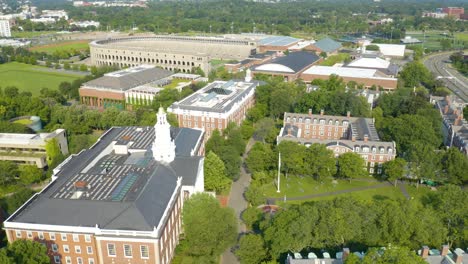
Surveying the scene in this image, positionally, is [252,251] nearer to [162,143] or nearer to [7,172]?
[162,143]

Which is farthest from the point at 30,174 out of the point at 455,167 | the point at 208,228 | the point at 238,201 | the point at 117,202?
the point at 455,167

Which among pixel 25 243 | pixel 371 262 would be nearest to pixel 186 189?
pixel 25 243

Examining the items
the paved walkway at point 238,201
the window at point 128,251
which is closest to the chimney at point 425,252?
the paved walkway at point 238,201

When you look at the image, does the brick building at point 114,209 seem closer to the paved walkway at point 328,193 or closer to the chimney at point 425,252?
the paved walkway at point 328,193

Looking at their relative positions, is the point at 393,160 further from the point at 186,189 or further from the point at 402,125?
the point at 186,189

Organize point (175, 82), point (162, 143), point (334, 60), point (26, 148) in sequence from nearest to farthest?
1. point (162, 143)
2. point (26, 148)
3. point (175, 82)
4. point (334, 60)

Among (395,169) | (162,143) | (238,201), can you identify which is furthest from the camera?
(395,169)
